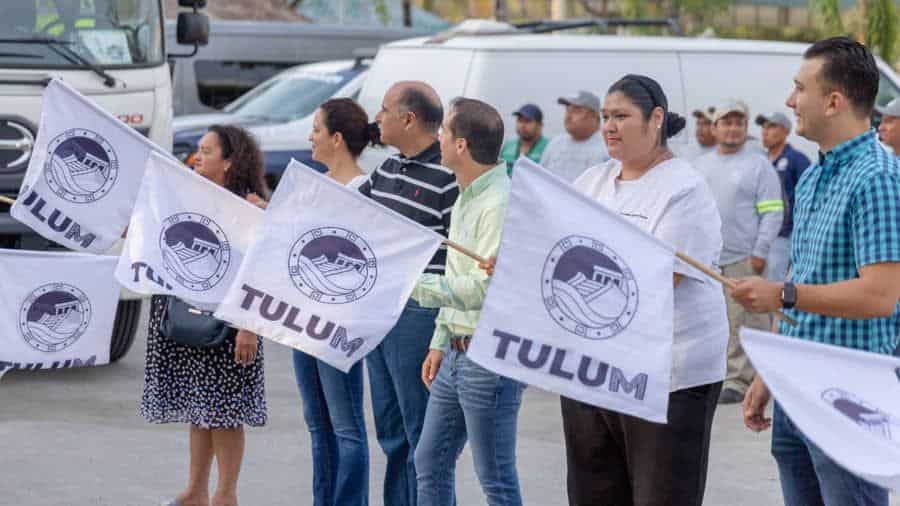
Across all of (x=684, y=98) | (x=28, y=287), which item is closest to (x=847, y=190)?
(x=28, y=287)

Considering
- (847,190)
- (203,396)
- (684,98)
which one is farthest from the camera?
(684,98)

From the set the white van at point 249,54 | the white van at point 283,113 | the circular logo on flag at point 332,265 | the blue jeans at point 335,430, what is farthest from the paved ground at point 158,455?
the white van at point 249,54

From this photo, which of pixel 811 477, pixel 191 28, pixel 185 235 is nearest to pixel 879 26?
pixel 191 28

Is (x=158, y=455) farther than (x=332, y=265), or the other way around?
(x=158, y=455)

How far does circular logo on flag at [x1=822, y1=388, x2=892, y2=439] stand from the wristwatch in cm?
25

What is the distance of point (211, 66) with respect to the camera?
70.0 feet

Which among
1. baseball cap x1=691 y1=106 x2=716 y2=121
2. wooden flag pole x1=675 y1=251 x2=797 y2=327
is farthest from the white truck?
wooden flag pole x1=675 y1=251 x2=797 y2=327

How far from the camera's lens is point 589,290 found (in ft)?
14.9

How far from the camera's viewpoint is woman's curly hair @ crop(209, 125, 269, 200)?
22.4 feet

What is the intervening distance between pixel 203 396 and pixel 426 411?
1.42 m

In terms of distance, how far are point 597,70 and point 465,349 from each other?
7.55 metres

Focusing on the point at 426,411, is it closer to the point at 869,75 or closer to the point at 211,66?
the point at 869,75

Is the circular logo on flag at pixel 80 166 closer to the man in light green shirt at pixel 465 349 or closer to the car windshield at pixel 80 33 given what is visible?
the man in light green shirt at pixel 465 349

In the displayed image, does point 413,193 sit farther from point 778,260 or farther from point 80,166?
point 778,260
